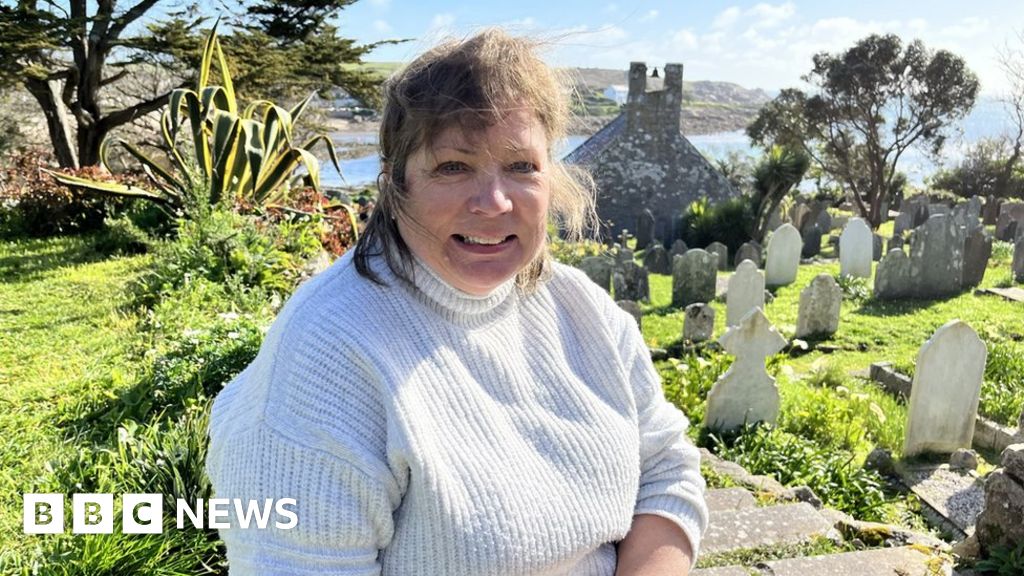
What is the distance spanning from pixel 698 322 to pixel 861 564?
5487 millimetres

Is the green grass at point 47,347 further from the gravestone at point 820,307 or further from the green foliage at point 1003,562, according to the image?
the gravestone at point 820,307

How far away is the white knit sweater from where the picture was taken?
3.66 feet

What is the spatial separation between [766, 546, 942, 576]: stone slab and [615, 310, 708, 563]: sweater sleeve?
3.22 feet

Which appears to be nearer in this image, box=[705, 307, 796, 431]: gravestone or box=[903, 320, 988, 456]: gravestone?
box=[903, 320, 988, 456]: gravestone

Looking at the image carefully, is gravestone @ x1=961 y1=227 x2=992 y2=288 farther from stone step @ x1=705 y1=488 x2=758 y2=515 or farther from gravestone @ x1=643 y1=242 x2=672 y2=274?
stone step @ x1=705 y1=488 x2=758 y2=515

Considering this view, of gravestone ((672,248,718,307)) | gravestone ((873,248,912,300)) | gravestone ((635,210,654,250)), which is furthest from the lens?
gravestone ((635,210,654,250))

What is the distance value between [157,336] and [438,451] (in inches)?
145

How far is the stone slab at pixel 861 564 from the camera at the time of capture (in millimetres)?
2352

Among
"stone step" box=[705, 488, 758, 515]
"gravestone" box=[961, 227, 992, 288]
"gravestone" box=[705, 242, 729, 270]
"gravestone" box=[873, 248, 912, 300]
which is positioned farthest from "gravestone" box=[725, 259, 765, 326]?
"stone step" box=[705, 488, 758, 515]

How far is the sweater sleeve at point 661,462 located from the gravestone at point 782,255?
1031 centimetres

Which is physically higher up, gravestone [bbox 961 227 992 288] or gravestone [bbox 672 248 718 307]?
gravestone [bbox 961 227 992 288]

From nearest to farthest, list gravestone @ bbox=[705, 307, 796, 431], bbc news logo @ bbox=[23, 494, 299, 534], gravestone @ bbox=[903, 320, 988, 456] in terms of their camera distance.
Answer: bbc news logo @ bbox=[23, 494, 299, 534] < gravestone @ bbox=[903, 320, 988, 456] < gravestone @ bbox=[705, 307, 796, 431]

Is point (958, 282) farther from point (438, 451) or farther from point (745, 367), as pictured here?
point (438, 451)

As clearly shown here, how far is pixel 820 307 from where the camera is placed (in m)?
8.10
